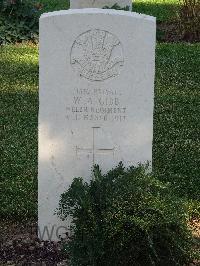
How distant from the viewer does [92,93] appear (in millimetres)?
4293

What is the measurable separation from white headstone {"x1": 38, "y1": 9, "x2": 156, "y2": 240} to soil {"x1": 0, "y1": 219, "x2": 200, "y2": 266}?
33 centimetres

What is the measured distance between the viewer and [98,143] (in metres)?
4.36

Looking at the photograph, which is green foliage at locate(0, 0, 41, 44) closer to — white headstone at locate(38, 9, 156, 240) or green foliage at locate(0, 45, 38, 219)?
green foliage at locate(0, 45, 38, 219)

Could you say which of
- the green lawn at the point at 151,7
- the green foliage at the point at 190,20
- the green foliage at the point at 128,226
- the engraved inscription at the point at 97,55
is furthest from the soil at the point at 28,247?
the green lawn at the point at 151,7

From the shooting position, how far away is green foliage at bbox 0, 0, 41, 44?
10.4 m

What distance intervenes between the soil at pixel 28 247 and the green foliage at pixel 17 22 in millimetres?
5947

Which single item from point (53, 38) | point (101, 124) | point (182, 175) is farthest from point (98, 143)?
point (182, 175)

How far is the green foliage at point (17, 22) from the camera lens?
10352 mm

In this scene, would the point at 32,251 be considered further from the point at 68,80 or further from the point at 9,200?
the point at 68,80

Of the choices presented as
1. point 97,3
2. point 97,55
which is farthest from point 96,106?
point 97,3

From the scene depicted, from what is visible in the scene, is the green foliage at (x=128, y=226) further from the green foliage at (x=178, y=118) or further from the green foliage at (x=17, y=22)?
the green foliage at (x=17, y=22)

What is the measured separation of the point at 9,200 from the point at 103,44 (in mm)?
1529

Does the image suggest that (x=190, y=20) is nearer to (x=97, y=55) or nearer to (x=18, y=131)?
(x=18, y=131)

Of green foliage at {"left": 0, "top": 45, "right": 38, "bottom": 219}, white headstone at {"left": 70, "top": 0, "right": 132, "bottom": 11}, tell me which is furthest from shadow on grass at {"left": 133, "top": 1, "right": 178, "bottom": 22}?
green foliage at {"left": 0, "top": 45, "right": 38, "bottom": 219}
